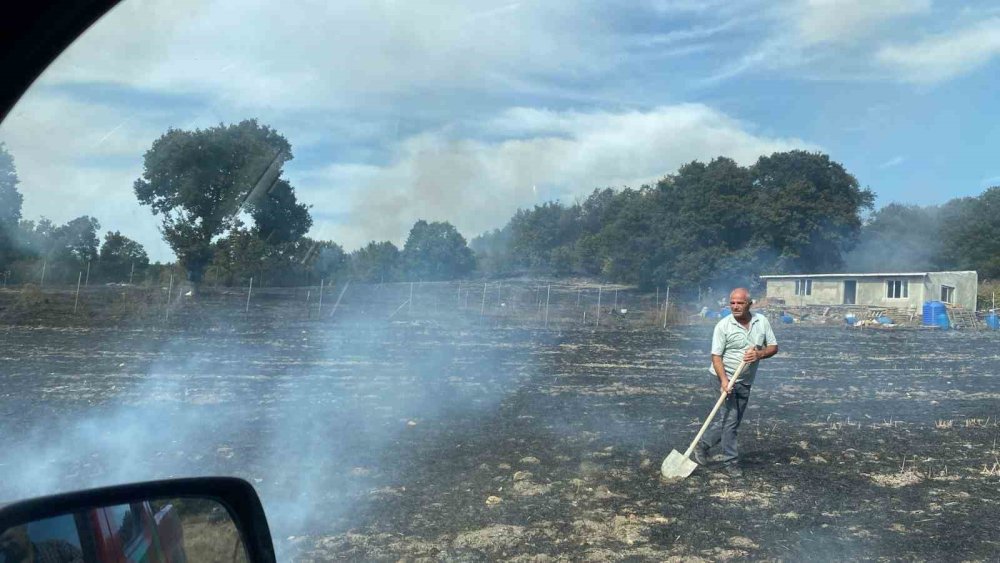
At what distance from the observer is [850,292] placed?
1524 inches

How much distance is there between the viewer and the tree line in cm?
1587

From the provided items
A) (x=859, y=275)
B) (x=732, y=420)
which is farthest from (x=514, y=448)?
(x=859, y=275)

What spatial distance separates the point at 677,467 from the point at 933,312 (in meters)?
30.6

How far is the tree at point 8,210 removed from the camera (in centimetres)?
1240

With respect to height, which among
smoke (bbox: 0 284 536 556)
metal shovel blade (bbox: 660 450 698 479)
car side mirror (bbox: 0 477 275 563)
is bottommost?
smoke (bbox: 0 284 536 556)

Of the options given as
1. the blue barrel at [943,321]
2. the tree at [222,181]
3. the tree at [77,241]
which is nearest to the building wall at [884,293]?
the blue barrel at [943,321]

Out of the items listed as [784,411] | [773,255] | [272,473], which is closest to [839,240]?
[773,255]

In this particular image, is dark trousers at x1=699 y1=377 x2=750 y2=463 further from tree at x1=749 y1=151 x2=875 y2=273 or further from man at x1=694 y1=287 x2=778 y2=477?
tree at x1=749 y1=151 x2=875 y2=273

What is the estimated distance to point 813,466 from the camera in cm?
724

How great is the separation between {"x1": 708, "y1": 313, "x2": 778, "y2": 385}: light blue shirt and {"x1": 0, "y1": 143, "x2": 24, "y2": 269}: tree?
705 cm

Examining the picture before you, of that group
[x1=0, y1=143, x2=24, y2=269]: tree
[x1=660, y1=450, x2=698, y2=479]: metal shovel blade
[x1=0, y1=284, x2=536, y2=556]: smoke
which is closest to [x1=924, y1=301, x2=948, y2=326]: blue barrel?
[x1=0, y1=284, x2=536, y2=556]: smoke

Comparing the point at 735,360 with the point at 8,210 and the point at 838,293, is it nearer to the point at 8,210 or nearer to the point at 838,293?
the point at 8,210

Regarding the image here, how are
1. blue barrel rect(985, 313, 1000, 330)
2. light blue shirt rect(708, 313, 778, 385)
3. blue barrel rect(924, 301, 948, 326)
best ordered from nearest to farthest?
light blue shirt rect(708, 313, 778, 385) < blue barrel rect(985, 313, 1000, 330) < blue barrel rect(924, 301, 948, 326)

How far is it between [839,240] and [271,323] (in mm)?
29866
